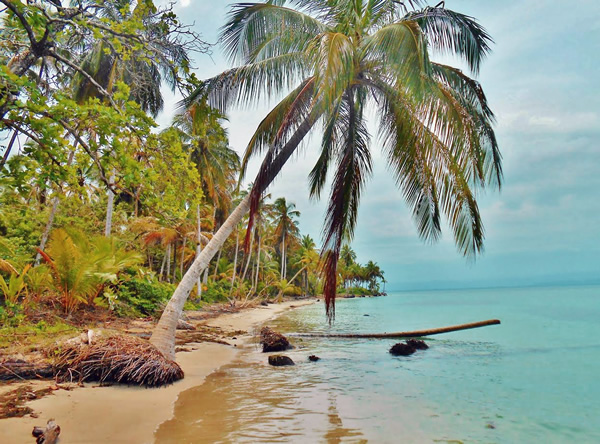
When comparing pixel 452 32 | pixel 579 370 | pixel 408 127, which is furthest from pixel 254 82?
pixel 579 370

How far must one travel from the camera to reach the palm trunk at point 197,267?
6.70 metres

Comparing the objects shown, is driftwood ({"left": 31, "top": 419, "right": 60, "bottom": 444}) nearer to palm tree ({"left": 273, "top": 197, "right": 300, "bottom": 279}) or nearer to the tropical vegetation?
the tropical vegetation

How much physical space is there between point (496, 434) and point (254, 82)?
7.45 meters

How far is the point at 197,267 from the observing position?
7543mm

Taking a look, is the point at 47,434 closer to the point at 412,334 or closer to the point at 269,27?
the point at 269,27

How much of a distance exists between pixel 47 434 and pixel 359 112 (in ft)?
25.8

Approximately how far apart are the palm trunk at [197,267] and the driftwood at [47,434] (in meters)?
3.15

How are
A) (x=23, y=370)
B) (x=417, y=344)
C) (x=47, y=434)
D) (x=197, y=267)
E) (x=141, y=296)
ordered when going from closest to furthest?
(x=47, y=434) → (x=23, y=370) → (x=197, y=267) → (x=417, y=344) → (x=141, y=296)

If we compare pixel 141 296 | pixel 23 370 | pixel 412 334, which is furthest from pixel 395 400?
pixel 141 296

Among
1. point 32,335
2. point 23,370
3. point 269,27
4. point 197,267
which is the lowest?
point 23,370

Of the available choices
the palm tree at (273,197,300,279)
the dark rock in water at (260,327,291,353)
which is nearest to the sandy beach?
the dark rock in water at (260,327,291,353)

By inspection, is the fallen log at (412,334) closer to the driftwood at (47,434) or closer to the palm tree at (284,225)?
the driftwood at (47,434)

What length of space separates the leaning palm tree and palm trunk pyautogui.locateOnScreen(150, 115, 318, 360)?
0.07 ft

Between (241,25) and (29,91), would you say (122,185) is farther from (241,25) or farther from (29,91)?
(241,25)
